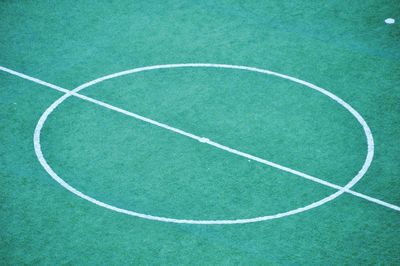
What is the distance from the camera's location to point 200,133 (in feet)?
31.7

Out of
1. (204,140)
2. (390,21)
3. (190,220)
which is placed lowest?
(190,220)

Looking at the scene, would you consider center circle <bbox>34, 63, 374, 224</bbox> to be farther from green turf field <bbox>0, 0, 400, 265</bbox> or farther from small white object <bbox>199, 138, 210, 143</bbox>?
small white object <bbox>199, 138, 210, 143</bbox>

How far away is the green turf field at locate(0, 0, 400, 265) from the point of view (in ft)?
26.0

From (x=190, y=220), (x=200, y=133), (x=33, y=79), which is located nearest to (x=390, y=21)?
(x=200, y=133)

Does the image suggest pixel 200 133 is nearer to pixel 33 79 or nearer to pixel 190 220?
pixel 190 220

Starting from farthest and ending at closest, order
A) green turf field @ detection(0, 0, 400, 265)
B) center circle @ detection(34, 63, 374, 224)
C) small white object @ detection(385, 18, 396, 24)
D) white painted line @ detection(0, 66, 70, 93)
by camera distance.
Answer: small white object @ detection(385, 18, 396, 24), white painted line @ detection(0, 66, 70, 93), center circle @ detection(34, 63, 374, 224), green turf field @ detection(0, 0, 400, 265)

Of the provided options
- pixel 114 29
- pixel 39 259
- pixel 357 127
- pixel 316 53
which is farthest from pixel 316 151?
pixel 114 29

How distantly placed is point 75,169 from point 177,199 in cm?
150

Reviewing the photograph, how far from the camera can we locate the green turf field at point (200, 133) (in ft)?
26.0

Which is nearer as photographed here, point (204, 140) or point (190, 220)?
point (190, 220)

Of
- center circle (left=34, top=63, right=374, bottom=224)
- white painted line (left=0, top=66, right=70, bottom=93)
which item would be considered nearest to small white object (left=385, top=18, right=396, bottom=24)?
center circle (left=34, top=63, right=374, bottom=224)

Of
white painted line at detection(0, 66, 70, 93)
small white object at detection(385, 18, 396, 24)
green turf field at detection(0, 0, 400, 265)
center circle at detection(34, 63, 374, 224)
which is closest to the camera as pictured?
green turf field at detection(0, 0, 400, 265)

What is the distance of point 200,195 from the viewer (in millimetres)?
8562

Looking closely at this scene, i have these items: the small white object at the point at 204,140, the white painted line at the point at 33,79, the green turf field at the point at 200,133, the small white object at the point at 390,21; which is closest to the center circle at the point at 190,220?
the green turf field at the point at 200,133
